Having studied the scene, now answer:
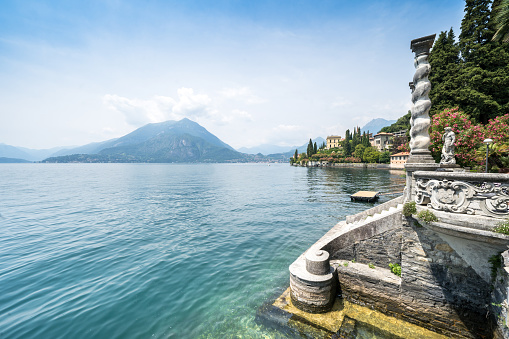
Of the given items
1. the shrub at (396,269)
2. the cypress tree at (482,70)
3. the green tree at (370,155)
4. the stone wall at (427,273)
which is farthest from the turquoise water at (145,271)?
the green tree at (370,155)

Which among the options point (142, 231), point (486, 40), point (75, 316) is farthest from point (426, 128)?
point (486, 40)

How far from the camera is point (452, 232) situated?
4941 mm

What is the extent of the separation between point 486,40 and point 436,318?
40505 mm

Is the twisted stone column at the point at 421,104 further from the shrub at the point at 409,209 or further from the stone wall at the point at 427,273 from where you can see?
the stone wall at the point at 427,273

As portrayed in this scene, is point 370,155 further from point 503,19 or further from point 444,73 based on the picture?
point 503,19

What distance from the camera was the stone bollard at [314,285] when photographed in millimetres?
7336

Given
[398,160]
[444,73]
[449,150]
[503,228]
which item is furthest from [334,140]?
[503,228]

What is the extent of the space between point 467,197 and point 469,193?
0.10 m

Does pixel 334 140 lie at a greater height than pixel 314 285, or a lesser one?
greater

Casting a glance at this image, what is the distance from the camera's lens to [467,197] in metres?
4.80

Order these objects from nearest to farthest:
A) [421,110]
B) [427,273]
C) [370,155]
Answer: [427,273] < [421,110] < [370,155]

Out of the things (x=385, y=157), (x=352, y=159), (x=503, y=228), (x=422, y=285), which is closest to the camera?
(x=503, y=228)

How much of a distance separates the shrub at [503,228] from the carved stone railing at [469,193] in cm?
15

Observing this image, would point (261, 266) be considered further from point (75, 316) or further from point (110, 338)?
point (75, 316)
